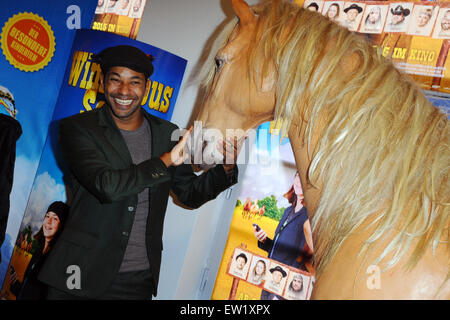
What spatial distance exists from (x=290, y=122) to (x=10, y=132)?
162 cm

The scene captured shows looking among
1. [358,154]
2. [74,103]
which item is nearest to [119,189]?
[358,154]

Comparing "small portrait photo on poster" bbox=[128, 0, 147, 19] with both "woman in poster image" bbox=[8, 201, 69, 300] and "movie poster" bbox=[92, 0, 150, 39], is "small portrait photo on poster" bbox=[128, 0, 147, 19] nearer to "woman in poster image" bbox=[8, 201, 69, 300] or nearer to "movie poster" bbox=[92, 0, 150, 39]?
"movie poster" bbox=[92, 0, 150, 39]

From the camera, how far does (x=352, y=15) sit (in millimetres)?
2131

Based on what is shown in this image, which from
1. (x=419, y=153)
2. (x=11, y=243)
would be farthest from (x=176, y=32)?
(x=419, y=153)

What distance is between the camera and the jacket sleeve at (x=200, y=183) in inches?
58.1

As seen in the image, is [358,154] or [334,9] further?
[334,9]

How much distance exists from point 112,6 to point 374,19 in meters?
2.30

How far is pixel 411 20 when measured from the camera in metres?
1.95

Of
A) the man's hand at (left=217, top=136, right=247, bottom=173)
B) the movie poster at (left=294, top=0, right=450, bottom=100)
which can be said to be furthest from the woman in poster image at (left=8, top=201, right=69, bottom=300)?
the movie poster at (left=294, top=0, right=450, bottom=100)

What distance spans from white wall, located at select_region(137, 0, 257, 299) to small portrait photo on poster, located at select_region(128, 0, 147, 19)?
1.24ft

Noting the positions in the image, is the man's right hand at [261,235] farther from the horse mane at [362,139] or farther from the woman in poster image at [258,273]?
the horse mane at [362,139]

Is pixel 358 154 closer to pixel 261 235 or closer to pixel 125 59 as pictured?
pixel 125 59

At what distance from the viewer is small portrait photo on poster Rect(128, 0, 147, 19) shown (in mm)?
2983
